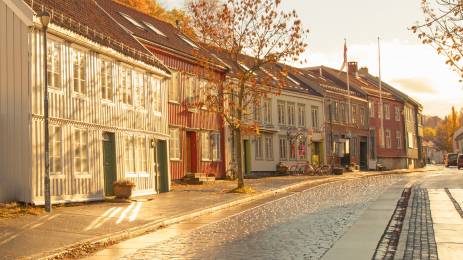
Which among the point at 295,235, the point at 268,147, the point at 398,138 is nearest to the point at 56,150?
the point at 295,235

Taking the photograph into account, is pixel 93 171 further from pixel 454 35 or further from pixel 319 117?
pixel 319 117

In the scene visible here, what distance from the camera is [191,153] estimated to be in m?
35.3

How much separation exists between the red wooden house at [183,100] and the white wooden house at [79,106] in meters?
4.55

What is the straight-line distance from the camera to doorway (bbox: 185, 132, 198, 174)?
115 feet

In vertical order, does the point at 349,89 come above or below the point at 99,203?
above

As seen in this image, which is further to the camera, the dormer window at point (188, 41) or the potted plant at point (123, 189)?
the dormer window at point (188, 41)

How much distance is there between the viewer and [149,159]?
25906 mm

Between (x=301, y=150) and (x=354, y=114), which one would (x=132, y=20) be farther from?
(x=354, y=114)

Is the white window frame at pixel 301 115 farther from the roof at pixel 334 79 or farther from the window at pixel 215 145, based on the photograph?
the window at pixel 215 145

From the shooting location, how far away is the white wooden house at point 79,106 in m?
17.7

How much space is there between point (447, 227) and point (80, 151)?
11021 millimetres

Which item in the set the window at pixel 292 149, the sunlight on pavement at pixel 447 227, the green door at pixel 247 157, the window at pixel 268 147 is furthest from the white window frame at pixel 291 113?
the sunlight on pavement at pixel 447 227

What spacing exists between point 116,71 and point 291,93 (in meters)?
27.6

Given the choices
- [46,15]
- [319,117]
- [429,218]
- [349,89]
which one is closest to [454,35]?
[429,218]
